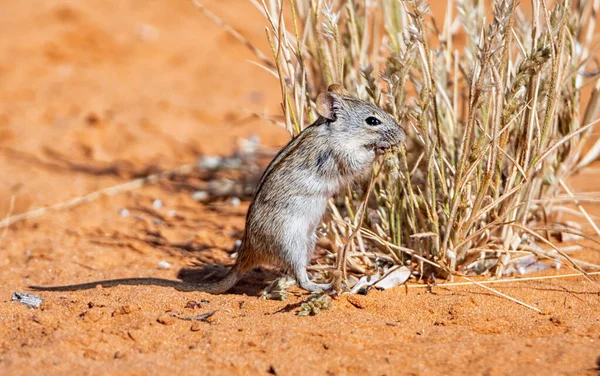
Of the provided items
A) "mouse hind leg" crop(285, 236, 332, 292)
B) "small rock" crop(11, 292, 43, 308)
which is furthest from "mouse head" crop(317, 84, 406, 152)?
"small rock" crop(11, 292, 43, 308)

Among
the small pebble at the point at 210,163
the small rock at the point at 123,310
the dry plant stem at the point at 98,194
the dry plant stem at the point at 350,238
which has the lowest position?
the dry plant stem at the point at 98,194

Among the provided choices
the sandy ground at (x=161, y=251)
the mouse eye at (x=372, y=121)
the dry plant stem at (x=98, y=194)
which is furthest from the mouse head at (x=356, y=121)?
the dry plant stem at (x=98, y=194)

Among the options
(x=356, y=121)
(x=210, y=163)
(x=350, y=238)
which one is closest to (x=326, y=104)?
(x=356, y=121)

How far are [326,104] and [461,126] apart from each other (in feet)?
3.34

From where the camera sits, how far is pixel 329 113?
4035 millimetres

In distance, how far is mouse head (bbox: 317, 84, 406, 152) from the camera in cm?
404

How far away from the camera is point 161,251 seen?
5.16 meters

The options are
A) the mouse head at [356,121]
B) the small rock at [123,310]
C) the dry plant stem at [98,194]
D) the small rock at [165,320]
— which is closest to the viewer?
the small rock at [165,320]

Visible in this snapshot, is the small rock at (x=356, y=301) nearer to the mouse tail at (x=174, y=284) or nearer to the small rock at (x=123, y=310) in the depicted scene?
the mouse tail at (x=174, y=284)

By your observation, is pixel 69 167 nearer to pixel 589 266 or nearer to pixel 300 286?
pixel 300 286

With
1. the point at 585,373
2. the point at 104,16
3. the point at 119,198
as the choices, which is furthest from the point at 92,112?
the point at 585,373

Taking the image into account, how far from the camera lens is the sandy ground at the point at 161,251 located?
10.7ft

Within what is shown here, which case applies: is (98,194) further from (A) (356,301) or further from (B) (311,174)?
(A) (356,301)

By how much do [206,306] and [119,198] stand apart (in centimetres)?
261
